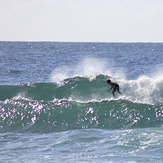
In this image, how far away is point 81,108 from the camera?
16234 millimetres

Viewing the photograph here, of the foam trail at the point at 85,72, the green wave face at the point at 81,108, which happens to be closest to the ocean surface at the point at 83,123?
the green wave face at the point at 81,108

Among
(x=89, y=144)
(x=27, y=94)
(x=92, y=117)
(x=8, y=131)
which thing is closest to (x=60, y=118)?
(x=92, y=117)

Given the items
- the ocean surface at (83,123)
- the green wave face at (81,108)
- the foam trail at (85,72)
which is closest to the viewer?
the ocean surface at (83,123)

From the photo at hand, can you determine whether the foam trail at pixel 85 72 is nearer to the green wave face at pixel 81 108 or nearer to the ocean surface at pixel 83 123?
the green wave face at pixel 81 108

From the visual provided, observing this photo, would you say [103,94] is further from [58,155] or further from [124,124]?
[58,155]

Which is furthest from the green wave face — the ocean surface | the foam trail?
the foam trail

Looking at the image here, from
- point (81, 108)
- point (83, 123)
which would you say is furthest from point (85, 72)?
point (83, 123)

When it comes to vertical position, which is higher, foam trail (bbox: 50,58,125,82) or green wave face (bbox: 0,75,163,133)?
foam trail (bbox: 50,58,125,82)

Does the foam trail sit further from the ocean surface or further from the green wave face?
the ocean surface

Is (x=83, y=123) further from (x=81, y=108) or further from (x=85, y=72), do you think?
(x=85, y=72)

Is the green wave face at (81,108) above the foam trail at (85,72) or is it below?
below

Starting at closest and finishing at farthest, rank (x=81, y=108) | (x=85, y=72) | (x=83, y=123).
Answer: (x=83, y=123) < (x=81, y=108) < (x=85, y=72)

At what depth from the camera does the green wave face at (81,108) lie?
567 inches

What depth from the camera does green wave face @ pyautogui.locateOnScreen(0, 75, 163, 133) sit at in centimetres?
1441
